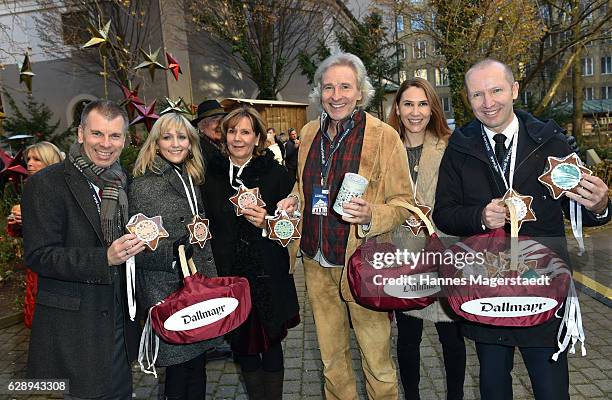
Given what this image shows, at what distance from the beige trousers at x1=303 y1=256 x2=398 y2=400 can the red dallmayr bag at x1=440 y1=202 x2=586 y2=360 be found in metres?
0.78

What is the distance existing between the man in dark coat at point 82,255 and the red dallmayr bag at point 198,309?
0.27 m

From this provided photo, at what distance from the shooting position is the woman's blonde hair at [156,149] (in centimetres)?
276

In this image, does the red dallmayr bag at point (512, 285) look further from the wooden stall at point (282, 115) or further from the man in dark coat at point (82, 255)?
the wooden stall at point (282, 115)

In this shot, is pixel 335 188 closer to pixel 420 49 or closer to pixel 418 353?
pixel 418 353

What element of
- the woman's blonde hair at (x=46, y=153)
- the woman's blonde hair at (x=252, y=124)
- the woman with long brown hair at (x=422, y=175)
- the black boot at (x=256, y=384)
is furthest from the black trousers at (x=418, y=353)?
the woman's blonde hair at (x=46, y=153)

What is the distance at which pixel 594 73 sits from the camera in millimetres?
54469

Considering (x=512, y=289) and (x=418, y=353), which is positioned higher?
(x=512, y=289)

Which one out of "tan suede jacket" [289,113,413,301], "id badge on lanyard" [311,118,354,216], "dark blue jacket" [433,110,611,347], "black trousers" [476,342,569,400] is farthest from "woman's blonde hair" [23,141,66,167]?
"black trousers" [476,342,569,400]

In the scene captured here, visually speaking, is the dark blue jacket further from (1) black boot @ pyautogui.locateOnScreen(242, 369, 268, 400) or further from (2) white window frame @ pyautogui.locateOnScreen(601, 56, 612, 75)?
(2) white window frame @ pyautogui.locateOnScreen(601, 56, 612, 75)

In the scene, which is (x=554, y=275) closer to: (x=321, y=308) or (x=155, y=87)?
(x=321, y=308)

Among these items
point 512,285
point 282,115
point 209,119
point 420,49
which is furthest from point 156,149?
point 282,115

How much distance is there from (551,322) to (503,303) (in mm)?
417

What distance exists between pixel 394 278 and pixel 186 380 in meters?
1.45

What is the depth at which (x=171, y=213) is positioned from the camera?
2691 mm
